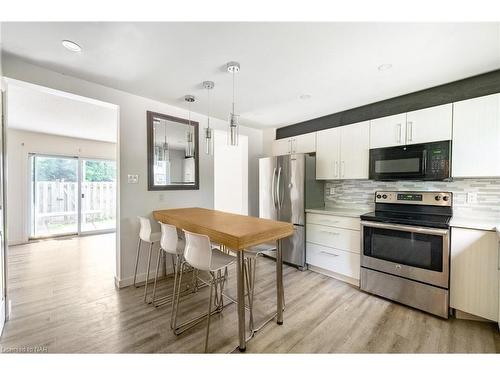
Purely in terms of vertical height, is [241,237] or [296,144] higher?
[296,144]

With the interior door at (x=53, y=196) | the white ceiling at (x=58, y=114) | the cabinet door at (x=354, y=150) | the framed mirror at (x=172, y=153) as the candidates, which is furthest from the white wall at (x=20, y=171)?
the cabinet door at (x=354, y=150)

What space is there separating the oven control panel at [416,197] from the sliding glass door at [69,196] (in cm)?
608

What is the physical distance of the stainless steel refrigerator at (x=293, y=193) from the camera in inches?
119

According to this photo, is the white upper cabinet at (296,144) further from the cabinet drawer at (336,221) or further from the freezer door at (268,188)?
the cabinet drawer at (336,221)

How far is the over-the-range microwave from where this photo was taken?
2.11 m

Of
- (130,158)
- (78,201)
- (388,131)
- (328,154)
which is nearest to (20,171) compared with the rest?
(78,201)

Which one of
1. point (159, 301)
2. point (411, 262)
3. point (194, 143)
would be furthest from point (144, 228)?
point (411, 262)

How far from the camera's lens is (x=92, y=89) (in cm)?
224

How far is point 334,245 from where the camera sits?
273 centimetres

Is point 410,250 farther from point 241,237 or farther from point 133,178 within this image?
point 133,178

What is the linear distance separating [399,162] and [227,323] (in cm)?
246

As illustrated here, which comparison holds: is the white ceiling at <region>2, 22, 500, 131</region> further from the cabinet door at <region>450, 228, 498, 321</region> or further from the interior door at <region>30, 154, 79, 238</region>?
the interior door at <region>30, 154, 79, 238</region>

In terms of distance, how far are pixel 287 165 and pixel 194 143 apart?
1.42m
